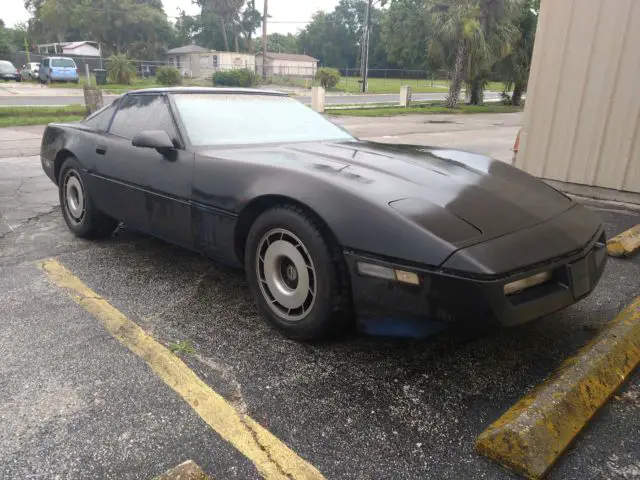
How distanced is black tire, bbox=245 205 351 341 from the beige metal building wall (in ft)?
15.0

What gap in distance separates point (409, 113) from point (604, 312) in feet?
64.6

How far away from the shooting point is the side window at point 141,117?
3.49 meters

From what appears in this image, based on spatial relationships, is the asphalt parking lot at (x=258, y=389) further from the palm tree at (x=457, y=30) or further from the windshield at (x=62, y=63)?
the windshield at (x=62, y=63)

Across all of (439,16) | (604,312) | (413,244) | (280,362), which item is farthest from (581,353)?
(439,16)

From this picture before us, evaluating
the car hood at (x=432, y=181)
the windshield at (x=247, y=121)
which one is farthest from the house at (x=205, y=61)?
the car hood at (x=432, y=181)

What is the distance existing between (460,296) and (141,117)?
2.77m

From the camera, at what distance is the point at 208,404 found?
2168 mm

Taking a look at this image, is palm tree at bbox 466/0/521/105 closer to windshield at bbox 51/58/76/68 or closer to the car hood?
the car hood

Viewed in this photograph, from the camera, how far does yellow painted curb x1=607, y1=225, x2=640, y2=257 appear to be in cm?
404

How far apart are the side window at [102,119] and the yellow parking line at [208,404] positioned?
60.3 inches

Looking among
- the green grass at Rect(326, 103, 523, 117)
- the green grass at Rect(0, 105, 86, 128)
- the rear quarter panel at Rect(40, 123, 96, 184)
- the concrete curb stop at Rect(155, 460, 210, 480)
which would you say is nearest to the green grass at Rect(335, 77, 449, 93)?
the green grass at Rect(326, 103, 523, 117)

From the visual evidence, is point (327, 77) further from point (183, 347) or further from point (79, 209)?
point (183, 347)

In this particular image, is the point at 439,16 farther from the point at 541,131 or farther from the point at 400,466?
the point at 400,466

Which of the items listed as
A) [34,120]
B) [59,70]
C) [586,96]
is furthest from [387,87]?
[586,96]
